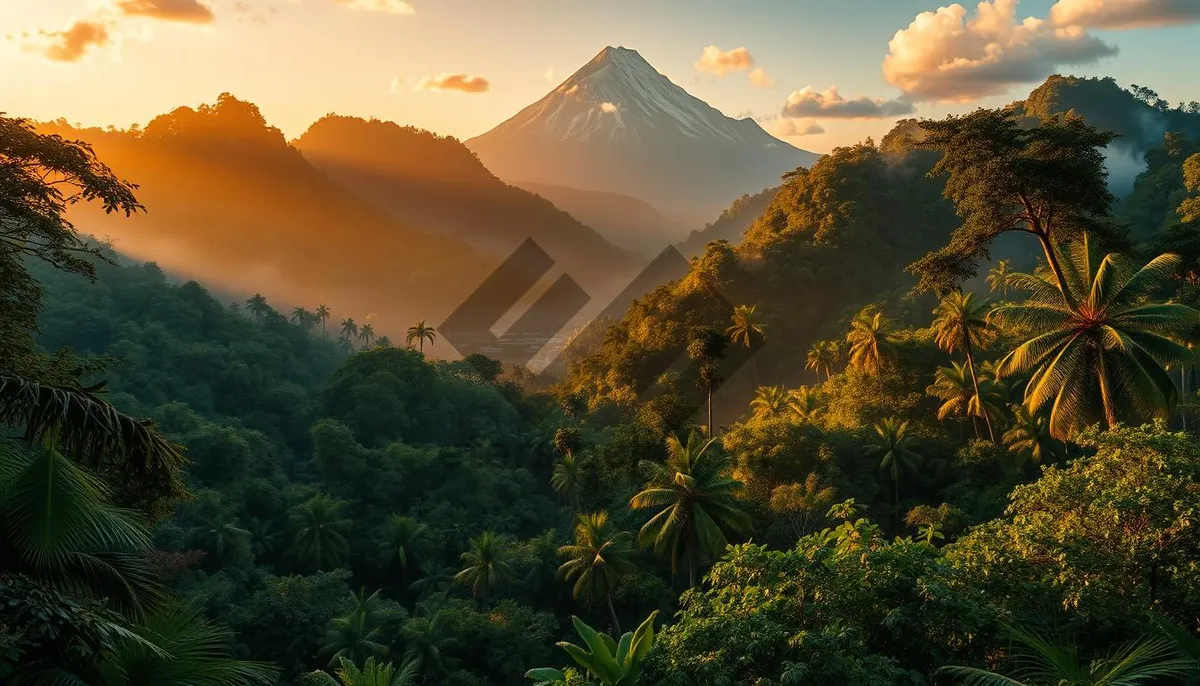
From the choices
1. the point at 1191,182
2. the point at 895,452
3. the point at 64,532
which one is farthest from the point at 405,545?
the point at 1191,182

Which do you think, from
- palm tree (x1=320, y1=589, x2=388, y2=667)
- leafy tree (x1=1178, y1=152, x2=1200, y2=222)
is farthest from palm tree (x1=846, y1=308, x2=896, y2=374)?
palm tree (x1=320, y1=589, x2=388, y2=667)

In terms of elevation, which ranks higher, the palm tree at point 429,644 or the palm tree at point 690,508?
the palm tree at point 690,508

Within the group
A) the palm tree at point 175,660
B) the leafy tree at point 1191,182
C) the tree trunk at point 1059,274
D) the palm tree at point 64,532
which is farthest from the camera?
the leafy tree at point 1191,182

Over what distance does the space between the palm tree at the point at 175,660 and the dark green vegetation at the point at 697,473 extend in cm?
3

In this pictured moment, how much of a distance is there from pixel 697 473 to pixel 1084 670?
1989 centimetres

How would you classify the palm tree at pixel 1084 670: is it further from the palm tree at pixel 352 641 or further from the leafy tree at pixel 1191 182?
the leafy tree at pixel 1191 182

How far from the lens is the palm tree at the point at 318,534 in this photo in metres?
43.9

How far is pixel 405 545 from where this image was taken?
45156 millimetres

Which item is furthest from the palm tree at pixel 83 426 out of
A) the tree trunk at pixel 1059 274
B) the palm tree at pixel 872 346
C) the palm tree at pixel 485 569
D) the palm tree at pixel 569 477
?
the palm tree at pixel 872 346

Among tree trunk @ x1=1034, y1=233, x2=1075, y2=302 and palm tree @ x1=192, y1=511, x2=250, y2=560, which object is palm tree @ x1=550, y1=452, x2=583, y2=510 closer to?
palm tree @ x1=192, y1=511, x2=250, y2=560

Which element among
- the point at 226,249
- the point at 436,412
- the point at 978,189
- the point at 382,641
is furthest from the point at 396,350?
the point at 226,249

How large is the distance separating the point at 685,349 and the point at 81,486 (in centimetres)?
6718

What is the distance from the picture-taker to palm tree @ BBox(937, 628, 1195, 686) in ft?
26.2

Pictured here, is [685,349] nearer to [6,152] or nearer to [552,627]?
[552,627]
